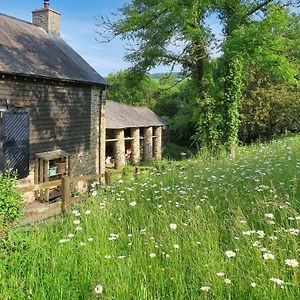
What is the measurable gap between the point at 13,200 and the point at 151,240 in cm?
187

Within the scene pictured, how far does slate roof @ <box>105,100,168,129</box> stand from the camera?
26069 mm

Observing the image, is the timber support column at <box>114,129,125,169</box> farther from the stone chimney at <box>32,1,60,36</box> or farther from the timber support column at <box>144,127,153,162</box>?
the stone chimney at <box>32,1,60,36</box>

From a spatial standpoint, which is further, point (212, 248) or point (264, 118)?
point (264, 118)

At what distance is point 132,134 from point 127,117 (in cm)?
140

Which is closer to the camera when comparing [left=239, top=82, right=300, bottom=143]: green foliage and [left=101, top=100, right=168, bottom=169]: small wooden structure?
[left=101, top=100, right=168, bottom=169]: small wooden structure

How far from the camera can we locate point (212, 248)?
13.4 feet

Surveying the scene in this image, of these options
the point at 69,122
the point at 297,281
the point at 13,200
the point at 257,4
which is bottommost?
the point at 297,281

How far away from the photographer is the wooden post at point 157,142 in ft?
107

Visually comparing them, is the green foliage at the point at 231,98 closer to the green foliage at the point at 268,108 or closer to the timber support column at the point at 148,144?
the green foliage at the point at 268,108

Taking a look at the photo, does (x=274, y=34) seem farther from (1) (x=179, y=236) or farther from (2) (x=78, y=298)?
(2) (x=78, y=298)

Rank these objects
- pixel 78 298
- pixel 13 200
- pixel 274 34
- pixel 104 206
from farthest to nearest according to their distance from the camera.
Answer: pixel 274 34 → pixel 104 206 → pixel 13 200 → pixel 78 298

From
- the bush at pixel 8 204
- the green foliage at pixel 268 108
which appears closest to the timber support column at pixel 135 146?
the green foliage at pixel 268 108

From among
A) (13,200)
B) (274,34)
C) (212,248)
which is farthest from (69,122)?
(212,248)

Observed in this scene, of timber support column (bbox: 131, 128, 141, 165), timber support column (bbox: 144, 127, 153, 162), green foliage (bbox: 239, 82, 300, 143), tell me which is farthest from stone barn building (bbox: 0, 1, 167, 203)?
green foliage (bbox: 239, 82, 300, 143)
